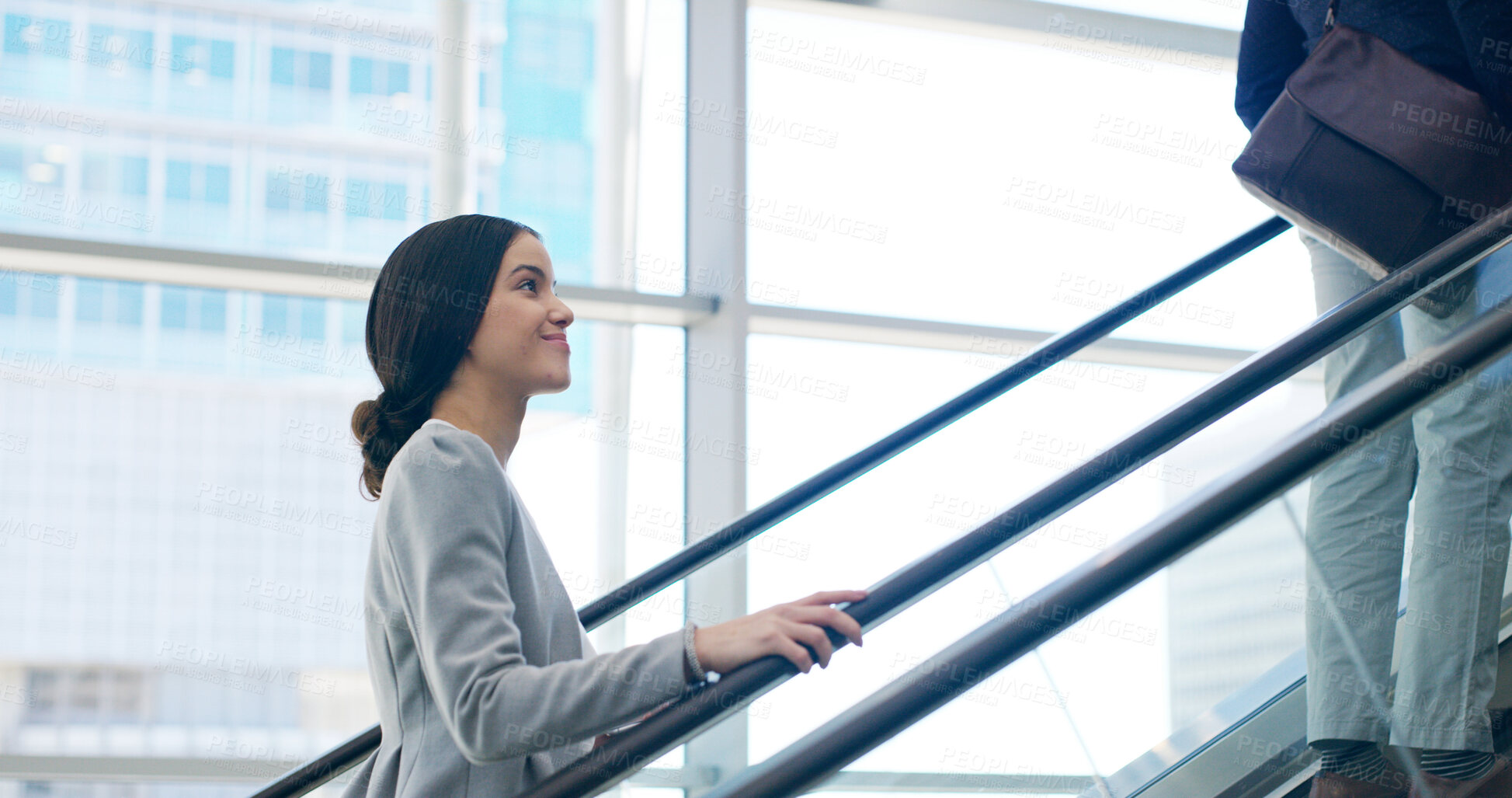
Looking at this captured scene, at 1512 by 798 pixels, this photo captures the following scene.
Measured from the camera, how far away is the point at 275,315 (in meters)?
4.61

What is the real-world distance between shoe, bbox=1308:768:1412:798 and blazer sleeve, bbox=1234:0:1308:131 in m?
1.02

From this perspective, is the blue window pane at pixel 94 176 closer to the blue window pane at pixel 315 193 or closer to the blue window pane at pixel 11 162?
the blue window pane at pixel 11 162

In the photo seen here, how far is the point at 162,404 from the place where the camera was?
177 inches

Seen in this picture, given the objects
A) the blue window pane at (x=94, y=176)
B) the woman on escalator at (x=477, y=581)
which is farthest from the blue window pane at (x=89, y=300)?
the woman on escalator at (x=477, y=581)

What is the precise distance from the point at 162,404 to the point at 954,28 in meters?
3.61

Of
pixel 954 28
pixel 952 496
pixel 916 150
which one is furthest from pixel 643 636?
pixel 954 28

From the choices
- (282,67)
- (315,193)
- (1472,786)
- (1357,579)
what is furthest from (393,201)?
(1472,786)

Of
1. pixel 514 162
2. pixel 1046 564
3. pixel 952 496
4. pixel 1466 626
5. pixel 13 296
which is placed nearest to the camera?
pixel 1466 626

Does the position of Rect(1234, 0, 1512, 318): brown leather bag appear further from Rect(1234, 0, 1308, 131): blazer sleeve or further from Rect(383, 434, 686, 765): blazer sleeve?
Rect(383, 434, 686, 765): blazer sleeve

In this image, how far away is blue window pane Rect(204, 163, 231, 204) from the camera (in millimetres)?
4562

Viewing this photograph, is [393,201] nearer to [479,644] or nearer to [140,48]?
[140,48]

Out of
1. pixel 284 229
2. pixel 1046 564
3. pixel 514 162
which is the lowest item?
pixel 1046 564

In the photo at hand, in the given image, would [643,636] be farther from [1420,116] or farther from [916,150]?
[1420,116]

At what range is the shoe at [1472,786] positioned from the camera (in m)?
1.40
